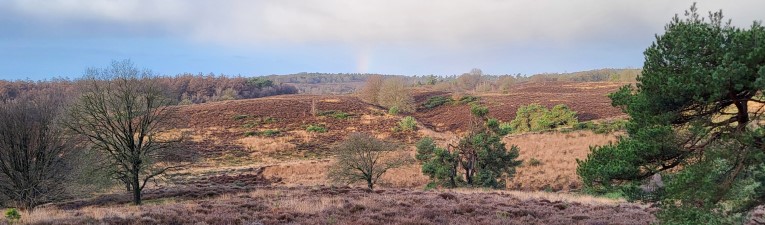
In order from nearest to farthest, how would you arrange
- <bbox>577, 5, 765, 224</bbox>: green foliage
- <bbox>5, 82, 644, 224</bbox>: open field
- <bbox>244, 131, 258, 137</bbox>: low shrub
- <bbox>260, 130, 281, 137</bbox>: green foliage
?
1. <bbox>577, 5, 765, 224</bbox>: green foliage
2. <bbox>5, 82, 644, 224</bbox>: open field
3. <bbox>260, 130, 281, 137</bbox>: green foliage
4. <bbox>244, 131, 258, 137</bbox>: low shrub

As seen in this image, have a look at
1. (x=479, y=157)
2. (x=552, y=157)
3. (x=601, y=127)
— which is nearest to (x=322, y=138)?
(x=552, y=157)

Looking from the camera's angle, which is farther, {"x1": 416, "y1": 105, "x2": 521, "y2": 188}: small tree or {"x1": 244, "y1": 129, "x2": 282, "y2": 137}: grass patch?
{"x1": 244, "y1": 129, "x2": 282, "y2": 137}: grass patch

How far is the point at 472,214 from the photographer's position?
15.3 m

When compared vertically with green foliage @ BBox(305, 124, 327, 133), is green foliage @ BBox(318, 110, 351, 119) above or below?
above

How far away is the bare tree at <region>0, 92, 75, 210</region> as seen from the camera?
21922 mm

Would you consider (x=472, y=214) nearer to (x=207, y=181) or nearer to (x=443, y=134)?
(x=207, y=181)

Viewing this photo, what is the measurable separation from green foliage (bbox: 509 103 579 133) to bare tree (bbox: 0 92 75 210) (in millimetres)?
48584

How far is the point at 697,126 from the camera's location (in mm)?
7270

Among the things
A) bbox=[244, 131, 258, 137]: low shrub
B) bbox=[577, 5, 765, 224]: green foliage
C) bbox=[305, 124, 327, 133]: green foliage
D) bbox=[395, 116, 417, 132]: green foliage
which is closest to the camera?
bbox=[577, 5, 765, 224]: green foliage

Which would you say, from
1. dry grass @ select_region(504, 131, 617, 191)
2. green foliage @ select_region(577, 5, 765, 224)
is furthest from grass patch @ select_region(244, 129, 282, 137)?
green foliage @ select_region(577, 5, 765, 224)

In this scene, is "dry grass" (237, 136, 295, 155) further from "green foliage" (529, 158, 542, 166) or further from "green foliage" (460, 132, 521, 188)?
"green foliage" (460, 132, 521, 188)

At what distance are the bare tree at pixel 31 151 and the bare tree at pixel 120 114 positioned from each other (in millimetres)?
2437

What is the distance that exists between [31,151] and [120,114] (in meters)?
5.62

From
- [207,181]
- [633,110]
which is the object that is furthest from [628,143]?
[207,181]
